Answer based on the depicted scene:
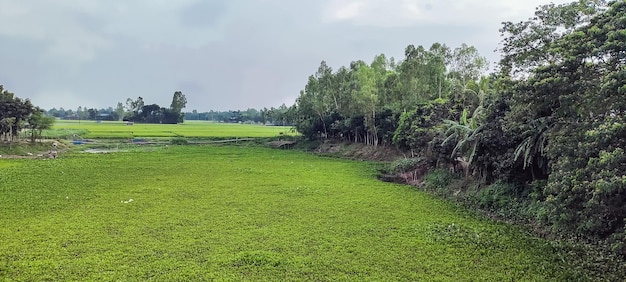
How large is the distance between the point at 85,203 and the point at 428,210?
11797 millimetres

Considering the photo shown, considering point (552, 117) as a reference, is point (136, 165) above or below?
below

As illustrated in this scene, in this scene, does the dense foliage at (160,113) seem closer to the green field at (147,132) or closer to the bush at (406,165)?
the green field at (147,132)

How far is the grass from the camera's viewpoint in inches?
317

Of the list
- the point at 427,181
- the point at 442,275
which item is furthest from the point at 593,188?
the point at 427,181

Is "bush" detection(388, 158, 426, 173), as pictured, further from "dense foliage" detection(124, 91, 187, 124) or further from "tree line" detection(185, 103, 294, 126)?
"dense foliage" detection(124, 91, 187, 124)

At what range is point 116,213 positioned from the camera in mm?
12547

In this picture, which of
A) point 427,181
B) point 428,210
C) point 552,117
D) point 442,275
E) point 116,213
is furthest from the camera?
point 427,181

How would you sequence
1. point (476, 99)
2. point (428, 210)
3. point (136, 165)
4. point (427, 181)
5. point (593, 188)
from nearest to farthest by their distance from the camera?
point (593, 188) < point (428, 210) < point (427, 181) < point (476, 99) < point (136, 165)

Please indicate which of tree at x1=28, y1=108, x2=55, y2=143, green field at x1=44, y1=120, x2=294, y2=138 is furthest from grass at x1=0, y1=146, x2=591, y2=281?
green field at x1=44, y1=120, x2=294, y2=138

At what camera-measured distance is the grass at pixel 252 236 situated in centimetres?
805

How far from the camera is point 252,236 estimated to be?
10.3 meters

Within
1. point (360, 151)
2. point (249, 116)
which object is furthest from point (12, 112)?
point (249, 116)

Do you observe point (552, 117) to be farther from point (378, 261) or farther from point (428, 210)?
point (378, 261)

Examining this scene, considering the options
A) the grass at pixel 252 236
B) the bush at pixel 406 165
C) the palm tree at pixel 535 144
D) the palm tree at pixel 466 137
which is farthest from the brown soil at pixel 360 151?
the palm tree at pixel 535 144
